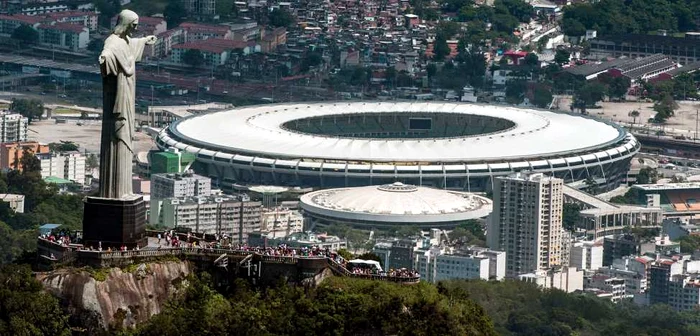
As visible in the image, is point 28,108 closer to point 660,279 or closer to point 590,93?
point 590,93

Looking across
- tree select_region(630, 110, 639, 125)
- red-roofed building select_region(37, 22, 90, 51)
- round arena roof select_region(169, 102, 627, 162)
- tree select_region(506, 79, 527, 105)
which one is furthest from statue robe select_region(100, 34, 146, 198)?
red-roofed building select_region(37, 22, 90, 51)

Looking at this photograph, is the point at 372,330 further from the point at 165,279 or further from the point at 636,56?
the point at 636,56

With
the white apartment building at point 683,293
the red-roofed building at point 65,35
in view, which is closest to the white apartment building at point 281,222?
the white apartment building at point 683,293

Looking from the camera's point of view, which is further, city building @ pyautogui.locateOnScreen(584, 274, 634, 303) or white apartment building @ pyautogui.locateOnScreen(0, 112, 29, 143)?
white apartment building @ pyautogui.locateOnScreen(0, 112, 29, 143)

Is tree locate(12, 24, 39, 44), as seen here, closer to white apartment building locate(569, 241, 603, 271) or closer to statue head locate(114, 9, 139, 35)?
white apartment building locate(569, 241, 603, 271)

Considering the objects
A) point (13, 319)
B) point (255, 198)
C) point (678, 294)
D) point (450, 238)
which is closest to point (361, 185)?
point (255, 198)

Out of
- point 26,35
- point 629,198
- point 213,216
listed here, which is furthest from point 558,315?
point 26,35

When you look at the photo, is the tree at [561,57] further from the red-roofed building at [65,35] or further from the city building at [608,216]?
the city building at [608,216]
